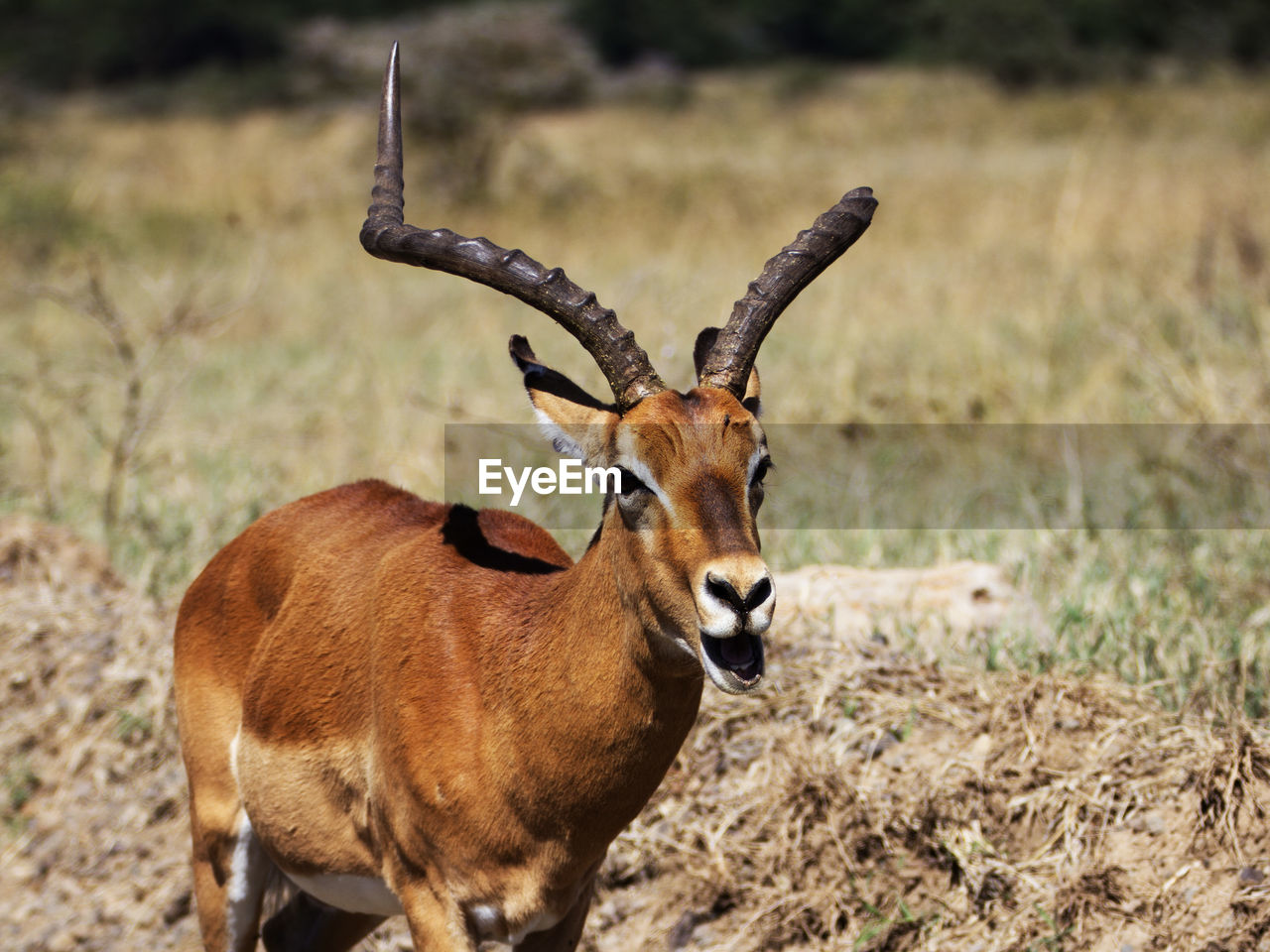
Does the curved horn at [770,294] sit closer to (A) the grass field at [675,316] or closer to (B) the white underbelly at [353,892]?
(B) the white underbelly at [353,892]

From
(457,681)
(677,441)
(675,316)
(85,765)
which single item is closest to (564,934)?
(457,681)

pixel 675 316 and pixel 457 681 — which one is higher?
pixel 675 316

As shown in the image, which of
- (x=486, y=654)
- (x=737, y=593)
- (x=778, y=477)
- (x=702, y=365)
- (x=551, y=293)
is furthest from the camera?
(x=778, y=477)

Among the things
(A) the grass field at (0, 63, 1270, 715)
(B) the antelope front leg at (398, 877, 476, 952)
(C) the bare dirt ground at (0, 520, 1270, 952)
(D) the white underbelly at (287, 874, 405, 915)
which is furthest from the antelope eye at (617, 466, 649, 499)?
(A) the grass field at (0, 63, 1270, 715)

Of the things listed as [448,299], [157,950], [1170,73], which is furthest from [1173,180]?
[1170,73]

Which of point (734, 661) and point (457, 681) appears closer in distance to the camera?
point (734, 661)

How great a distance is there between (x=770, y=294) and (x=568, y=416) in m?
0.60

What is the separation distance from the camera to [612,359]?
3332 millimetres

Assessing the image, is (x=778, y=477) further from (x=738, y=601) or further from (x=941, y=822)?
(x=738, y=601)

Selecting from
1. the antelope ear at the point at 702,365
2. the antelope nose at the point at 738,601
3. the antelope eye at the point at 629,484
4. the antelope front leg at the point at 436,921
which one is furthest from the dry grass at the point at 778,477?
the antelope nose at the point at 738,601

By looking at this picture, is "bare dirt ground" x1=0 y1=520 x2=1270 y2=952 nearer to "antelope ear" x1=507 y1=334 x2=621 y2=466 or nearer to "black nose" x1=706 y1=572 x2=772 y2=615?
"antelope ear" x1=507 y1=334 x2=621 y2=466

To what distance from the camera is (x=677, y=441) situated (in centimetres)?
311

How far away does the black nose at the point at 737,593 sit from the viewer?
2.81 metres

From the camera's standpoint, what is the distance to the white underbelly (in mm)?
3977
